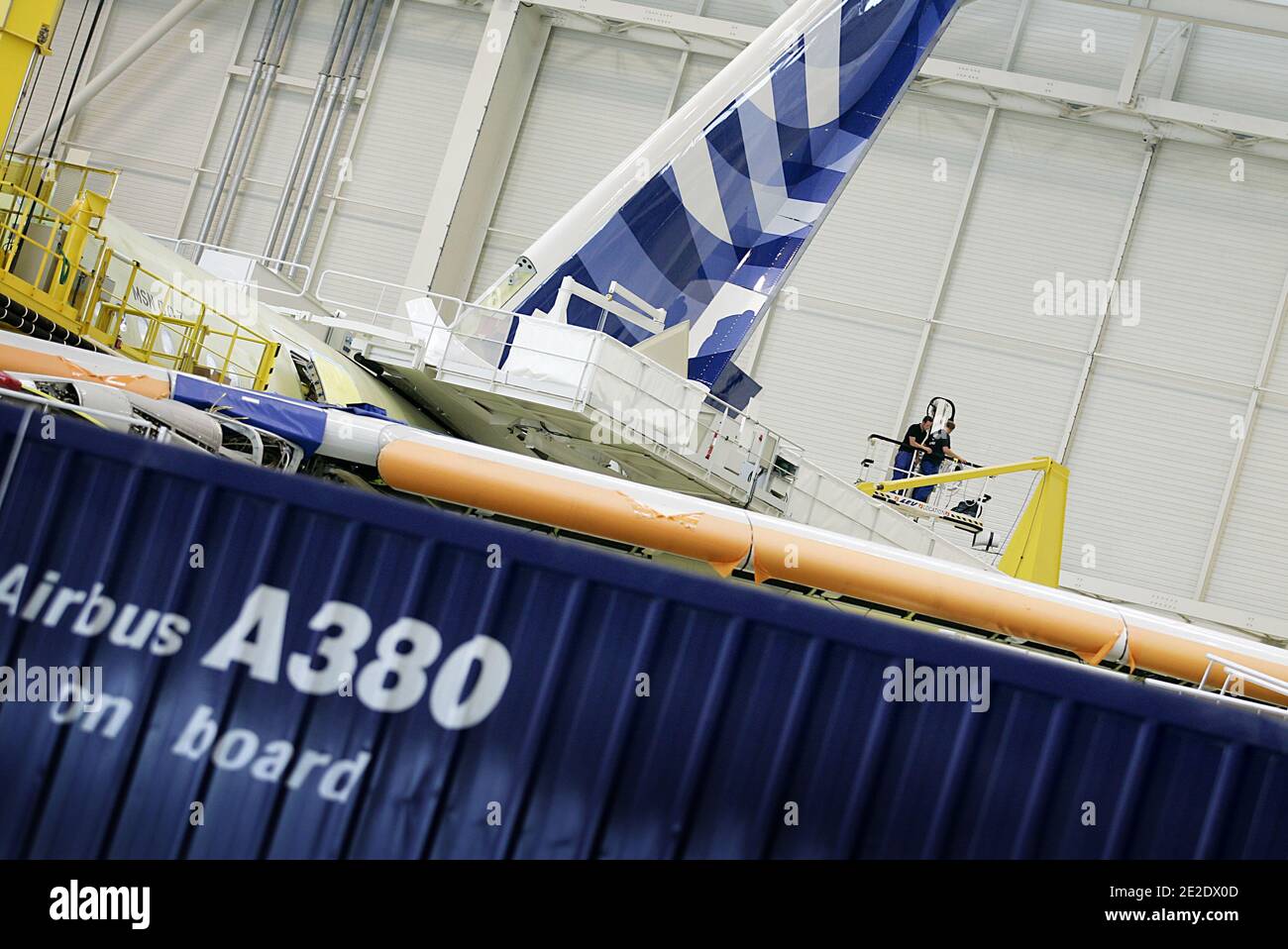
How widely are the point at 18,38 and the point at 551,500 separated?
8.65 meters

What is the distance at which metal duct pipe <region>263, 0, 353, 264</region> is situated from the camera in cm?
3369

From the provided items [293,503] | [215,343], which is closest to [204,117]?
[215,343]

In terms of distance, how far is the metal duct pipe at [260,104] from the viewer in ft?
111

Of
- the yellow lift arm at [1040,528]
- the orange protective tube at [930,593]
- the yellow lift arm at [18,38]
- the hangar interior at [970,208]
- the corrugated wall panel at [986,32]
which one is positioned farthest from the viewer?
the corrugated wall panel at [986,32]

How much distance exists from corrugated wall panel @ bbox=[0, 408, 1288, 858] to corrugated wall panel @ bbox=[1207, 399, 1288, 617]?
25.4 meters

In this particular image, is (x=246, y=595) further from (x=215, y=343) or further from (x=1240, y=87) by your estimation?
(x=1240, y=87)

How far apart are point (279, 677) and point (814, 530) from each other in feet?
25.5

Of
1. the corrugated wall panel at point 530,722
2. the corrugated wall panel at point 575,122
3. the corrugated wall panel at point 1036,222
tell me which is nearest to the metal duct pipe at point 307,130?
the corrugated wall panel at point 575,122

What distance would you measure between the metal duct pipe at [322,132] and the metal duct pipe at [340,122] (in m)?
0.19

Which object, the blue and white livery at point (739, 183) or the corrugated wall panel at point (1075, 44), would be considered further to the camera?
the corrugated wall panel at point (1075, 44)

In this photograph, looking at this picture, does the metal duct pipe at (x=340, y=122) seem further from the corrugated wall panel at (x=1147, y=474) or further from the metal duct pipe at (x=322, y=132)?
the corrugated wall panel at (x=1147, y=474)

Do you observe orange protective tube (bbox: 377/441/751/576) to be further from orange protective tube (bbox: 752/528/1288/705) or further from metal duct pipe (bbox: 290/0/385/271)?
metal duct pipe (bbox: 290/0/385/271)

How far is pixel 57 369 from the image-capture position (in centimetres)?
1062

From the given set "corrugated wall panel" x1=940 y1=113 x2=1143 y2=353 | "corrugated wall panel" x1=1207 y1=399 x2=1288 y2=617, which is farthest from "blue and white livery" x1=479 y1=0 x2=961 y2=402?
"corrugated wall panel" x1=1207 y1=399 x2=1288 y2=617
